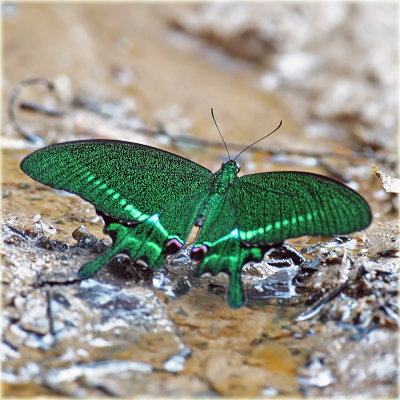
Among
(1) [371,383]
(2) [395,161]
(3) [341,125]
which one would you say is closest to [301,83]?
(3) [341,125]

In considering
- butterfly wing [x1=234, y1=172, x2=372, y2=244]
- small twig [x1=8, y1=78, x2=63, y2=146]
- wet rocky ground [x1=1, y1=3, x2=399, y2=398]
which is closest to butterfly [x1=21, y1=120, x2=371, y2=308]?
butterfly wing [x1=234, y1=172, x2=372, y2=244]

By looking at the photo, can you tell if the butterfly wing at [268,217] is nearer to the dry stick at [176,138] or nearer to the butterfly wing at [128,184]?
the butterfly wing at [128,184]

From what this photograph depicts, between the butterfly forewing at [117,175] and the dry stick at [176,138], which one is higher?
the dry stick at [176,138]

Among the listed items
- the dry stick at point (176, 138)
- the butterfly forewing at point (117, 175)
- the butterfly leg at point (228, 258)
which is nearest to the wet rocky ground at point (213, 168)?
the dry stick at point (176, 138)

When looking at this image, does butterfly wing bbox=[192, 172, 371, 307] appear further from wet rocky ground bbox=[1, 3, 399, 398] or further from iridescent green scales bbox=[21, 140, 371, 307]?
wet rocky ground bbox=[1, 3, 399, 398]

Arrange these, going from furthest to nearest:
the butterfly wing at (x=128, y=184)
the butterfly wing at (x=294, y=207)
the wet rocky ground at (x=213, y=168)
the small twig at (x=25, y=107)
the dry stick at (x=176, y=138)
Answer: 1. the dry stick at (x=176, y=138)
2. the small twig at (x=25, y=107)
3. the butterfly wing at (x=128, y=184)
4. the butterfly wing at (x=294, y=207)
5. the wet rocky ground at (x=213, y=168)

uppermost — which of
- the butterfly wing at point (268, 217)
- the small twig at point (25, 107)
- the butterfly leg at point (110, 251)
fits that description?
the small twig at point (25, 107)

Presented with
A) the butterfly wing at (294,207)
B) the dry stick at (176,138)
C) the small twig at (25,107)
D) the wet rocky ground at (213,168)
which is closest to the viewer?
the wet rocky ground at (213,168)

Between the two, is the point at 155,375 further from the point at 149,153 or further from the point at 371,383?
the point at 149,153
